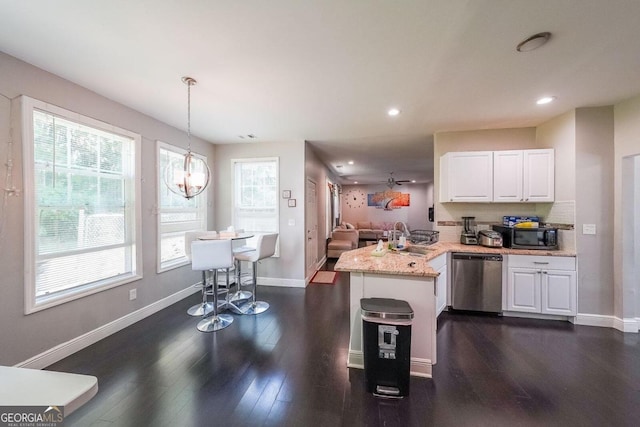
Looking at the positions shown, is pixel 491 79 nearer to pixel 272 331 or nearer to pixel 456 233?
pixel 456 233

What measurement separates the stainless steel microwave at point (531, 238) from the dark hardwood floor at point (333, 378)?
3.17 ft

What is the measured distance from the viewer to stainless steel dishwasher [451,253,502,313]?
3.15m

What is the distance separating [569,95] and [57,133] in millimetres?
5317

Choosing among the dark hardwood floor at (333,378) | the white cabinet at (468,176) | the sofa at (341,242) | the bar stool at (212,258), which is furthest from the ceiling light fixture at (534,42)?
the sofa at (341,242)

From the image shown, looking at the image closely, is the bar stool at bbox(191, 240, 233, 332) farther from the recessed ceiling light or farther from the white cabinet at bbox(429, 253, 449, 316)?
the recessed ceiling light

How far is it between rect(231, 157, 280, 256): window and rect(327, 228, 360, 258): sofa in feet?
8.86

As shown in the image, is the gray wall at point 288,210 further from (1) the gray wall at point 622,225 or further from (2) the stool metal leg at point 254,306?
(1) the gray wall at point 622,225

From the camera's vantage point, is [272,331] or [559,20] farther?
[272,331]

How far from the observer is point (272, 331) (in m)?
2.78

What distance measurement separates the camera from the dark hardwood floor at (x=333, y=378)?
A: 164cm

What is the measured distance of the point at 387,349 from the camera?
1.82 m

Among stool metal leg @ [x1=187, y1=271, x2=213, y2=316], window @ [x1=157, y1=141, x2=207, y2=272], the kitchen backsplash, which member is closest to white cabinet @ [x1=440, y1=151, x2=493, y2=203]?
the kitchen backsplash

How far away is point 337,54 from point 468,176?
270cm

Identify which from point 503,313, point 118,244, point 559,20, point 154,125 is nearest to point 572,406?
point 503,313
